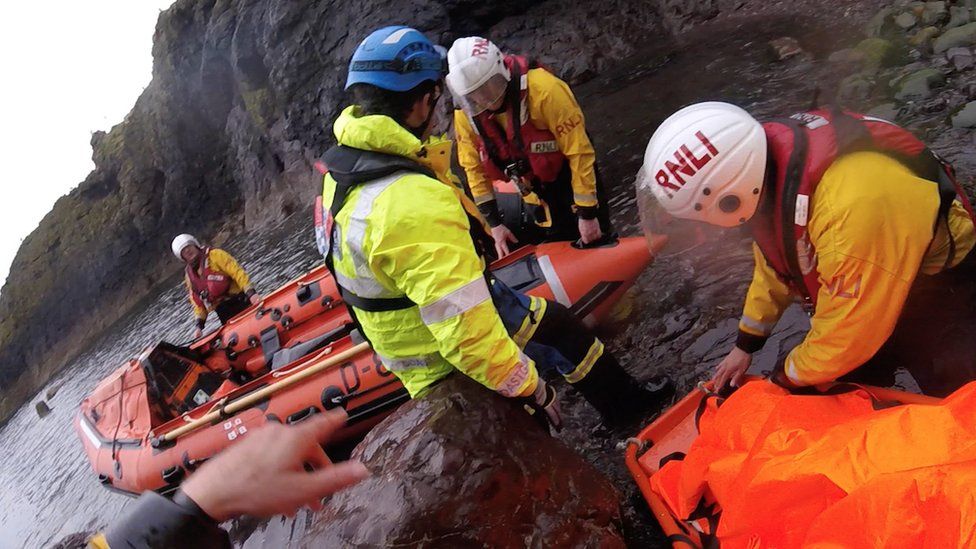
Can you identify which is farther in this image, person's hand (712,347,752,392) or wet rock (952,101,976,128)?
wet rock (952,101,976,128)

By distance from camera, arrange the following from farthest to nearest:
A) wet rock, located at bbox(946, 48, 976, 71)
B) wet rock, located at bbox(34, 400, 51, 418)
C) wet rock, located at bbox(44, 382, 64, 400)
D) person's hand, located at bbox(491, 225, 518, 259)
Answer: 1. wet rock, located at bbox(44, 382, 64, 400)
2. wet rock, located at bbox(34, 400, 51, 418)
3. wet rock, located at bbox(946, 48, 976, 71)
4. person's hand, located at bbox(491, 225, 518, 259)

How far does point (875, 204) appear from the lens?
1938 millimetres

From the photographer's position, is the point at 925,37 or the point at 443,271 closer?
the point at 443,271

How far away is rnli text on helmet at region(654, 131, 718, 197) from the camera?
2100mm

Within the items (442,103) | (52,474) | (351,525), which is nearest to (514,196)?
(351,525)

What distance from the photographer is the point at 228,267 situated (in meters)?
8.07

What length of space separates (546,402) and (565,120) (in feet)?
6.91

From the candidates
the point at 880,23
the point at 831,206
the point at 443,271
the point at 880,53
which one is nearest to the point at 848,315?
the point at 831,206

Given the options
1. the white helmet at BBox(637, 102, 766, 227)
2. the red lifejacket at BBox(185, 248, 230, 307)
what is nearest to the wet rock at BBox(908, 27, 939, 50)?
the white helmet at BBox(637, 102, 766, 227)

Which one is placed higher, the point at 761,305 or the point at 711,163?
the point at 711,163

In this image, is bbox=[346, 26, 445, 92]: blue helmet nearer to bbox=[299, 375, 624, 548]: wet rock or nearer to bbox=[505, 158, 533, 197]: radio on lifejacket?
bbox=[299, 375, 624, 548]: wet rock

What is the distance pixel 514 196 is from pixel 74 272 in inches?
1265

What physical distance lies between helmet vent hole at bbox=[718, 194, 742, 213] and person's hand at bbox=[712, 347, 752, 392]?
918 mm

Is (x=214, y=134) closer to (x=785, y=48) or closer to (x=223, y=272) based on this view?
(x=223, y=272)
